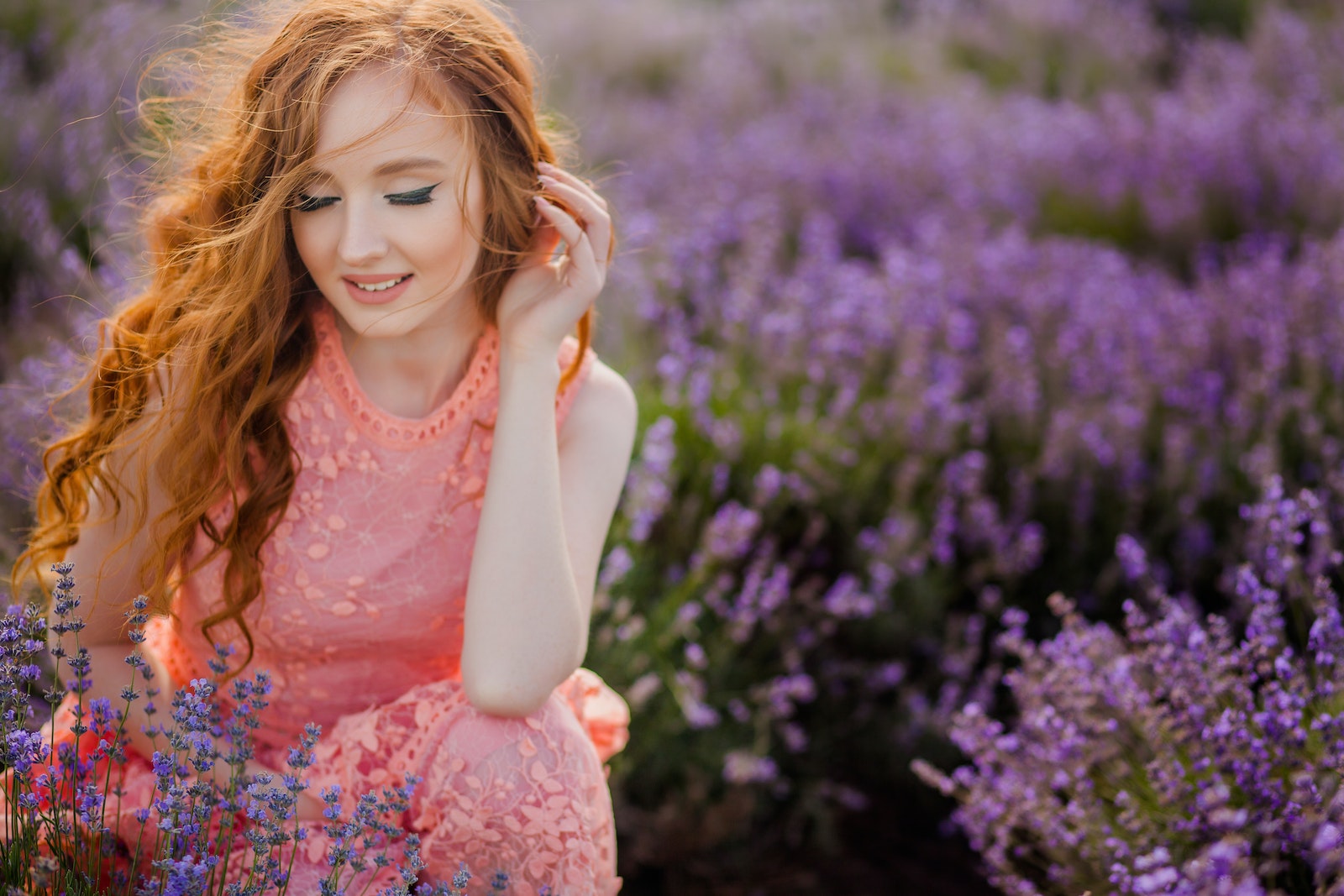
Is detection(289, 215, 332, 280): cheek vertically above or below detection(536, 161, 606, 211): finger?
below

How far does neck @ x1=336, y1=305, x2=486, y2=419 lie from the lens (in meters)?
1.61

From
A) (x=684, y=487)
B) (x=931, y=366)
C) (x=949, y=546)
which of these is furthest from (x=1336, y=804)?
(x=931, y=366)

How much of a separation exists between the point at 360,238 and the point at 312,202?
102 millimetres

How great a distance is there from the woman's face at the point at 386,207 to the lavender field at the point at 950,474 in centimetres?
47

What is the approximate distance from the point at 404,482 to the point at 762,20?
20.9ft

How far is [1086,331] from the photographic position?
→ 325 cm

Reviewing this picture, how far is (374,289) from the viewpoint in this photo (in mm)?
1465

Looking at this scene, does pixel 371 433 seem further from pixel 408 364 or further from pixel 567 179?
pixel 567 179

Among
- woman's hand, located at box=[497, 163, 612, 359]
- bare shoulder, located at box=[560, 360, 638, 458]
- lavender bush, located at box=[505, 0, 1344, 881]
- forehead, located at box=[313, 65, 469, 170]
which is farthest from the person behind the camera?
lavender bush, located at box=[505, 0, 1344, 881]

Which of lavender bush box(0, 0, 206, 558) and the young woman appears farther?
lavender bush box(0, 0, 206, 558)

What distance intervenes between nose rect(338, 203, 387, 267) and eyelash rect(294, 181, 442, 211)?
36 mm

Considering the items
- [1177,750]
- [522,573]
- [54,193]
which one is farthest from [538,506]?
[54,193]

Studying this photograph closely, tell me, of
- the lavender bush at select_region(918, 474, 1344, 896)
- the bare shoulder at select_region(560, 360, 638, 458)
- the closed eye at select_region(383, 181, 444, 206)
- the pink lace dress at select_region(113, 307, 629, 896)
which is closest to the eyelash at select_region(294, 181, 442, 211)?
the closed eye at select_region(383, 181, 444, 206)

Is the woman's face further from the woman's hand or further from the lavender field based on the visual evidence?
the lavender field
